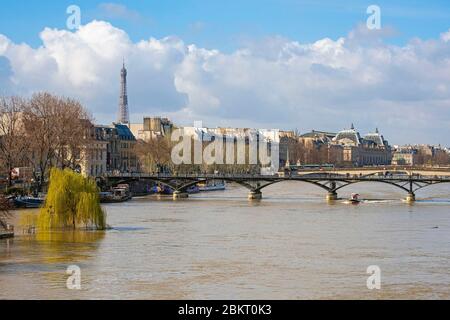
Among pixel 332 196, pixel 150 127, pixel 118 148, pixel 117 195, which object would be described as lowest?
pixel 332 196

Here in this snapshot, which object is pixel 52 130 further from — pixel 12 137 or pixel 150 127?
pixel 150 127

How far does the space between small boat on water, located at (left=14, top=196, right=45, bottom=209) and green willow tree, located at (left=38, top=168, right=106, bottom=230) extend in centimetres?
1487

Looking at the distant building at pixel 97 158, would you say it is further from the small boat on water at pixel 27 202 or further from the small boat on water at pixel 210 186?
the small boat on water at pixel 27 202

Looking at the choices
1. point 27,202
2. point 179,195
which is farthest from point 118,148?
point 27,202

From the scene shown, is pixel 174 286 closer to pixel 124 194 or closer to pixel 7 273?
pixel 7 273

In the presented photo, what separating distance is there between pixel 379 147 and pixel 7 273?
6510 inches

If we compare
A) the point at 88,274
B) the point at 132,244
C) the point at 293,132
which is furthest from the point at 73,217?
the point at 293,132

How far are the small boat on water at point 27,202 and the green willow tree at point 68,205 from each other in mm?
14870

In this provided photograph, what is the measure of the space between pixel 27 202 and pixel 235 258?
25.1m

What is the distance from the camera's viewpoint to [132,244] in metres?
32.4

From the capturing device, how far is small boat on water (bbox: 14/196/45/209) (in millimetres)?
51062

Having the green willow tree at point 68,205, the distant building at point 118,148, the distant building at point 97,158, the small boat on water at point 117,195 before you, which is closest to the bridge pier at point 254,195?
the small boat on water at point 117,195

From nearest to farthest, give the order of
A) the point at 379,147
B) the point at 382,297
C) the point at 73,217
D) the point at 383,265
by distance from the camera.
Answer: the point at 382,297, the point at 383,265, the point at 73,217, the point at 379,147

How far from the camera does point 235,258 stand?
2900cm
